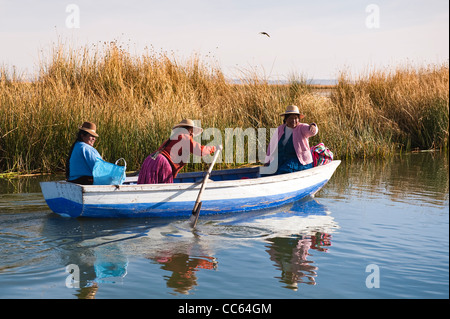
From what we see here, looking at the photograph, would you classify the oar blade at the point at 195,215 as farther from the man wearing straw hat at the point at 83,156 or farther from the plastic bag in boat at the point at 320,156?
the plastic bag in boat at the point at 320,156

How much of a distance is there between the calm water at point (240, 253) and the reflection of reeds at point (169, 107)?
2.34 meters

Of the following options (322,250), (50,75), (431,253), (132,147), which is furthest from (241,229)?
A: (50,75)

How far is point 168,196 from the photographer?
7.80m

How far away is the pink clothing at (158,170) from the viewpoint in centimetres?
790

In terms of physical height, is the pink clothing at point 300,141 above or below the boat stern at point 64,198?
above

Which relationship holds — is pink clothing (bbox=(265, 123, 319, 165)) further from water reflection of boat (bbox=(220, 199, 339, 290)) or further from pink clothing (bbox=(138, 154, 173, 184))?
pink clothing (bbox=(138, 154, 173, 184))

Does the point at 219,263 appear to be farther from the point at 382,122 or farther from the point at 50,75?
the point at 382,122

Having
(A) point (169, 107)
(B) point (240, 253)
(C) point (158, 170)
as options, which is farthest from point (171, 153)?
(A) point (169, 107)

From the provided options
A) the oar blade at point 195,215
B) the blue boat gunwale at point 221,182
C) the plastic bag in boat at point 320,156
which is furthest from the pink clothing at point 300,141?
the oar blade at point 195,215

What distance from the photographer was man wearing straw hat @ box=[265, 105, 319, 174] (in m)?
8.88

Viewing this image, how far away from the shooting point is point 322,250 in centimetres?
634

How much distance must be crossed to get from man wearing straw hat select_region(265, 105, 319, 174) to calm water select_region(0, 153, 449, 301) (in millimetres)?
621

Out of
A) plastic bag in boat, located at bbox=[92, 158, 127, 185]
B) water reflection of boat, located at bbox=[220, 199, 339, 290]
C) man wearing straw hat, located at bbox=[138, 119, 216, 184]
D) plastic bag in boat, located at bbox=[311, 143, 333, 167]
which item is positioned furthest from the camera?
plastic bag in boat, located at bbox=[311, 143, 333, 167]

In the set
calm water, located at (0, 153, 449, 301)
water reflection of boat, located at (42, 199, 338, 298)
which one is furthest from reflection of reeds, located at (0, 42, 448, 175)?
water reflection of boat, located at (42, 199, 338, 298)
